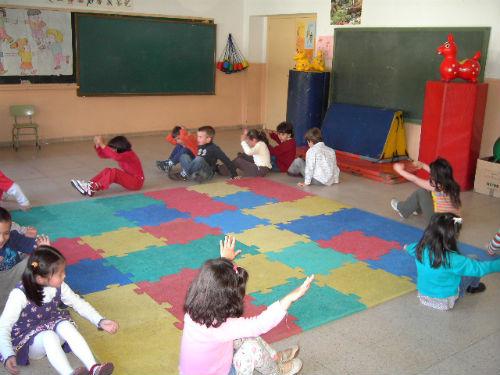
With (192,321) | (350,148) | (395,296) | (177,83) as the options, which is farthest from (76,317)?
(177,83)

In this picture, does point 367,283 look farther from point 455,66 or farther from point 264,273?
point 455,66

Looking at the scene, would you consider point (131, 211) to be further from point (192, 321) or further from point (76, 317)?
point (192, 321)

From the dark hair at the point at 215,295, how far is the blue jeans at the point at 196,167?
424cm

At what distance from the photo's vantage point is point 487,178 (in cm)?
635

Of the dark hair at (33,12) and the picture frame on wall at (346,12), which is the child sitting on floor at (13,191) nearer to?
the dark hair at (33,12)

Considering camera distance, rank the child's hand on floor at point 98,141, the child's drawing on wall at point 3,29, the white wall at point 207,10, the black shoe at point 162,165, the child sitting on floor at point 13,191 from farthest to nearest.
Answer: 1. the white wall at point 207,10
2. the child's drawing on wall at point 3,29
3. the black shoe at point 162,165
4. the child's hand on floor at point 98,141
5. the child sitting on floor at point 13,191

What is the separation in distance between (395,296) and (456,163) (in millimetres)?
3392

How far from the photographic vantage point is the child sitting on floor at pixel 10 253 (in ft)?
9.77

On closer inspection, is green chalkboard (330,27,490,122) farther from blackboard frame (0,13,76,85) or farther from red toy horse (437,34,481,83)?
blackboard frame (0,13,76,85)

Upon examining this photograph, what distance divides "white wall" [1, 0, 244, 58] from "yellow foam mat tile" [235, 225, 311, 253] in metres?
5.58

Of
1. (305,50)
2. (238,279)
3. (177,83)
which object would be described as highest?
(305,50)

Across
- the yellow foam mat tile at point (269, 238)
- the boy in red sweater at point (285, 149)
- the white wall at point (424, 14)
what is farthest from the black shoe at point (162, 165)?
the white wall at point (424, 14)

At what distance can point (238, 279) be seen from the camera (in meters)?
2.18

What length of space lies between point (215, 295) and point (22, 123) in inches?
284
